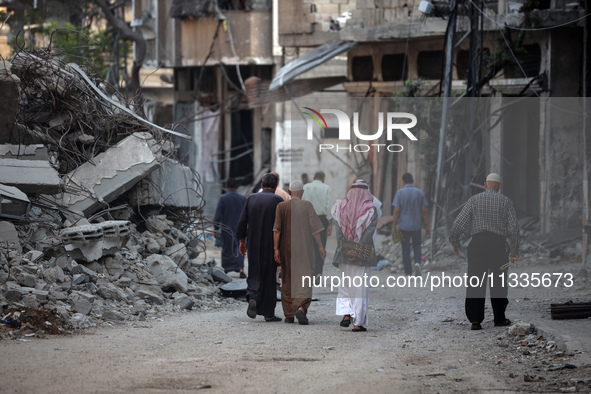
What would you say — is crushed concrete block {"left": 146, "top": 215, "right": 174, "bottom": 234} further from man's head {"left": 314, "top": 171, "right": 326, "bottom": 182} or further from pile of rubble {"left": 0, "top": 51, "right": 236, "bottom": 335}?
man's head {"left": 314, "top": 171, "right": 326, "bottom": 182}

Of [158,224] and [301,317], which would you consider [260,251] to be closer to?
[301,317]

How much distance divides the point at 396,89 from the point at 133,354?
1305cm

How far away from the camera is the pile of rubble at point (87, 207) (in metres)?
9.67

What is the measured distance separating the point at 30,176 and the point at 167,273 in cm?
203

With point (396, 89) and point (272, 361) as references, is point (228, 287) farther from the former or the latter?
point (396, 89)

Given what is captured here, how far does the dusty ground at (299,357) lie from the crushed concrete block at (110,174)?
2.33m

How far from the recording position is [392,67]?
65.1 ft

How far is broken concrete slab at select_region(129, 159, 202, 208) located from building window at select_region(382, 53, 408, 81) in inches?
301

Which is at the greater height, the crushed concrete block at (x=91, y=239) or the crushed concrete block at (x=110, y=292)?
the crushed concrete block at (x=91, y=239)

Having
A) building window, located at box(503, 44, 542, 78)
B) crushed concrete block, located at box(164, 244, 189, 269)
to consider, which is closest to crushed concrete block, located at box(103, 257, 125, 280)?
crushed concrete block, located at box(164, 244, 189, 269)

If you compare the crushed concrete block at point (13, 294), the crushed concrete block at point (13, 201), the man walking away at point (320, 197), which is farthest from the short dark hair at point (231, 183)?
the crushed concrete block at point (13, 294)

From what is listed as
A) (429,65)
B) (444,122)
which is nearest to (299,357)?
(444,122)

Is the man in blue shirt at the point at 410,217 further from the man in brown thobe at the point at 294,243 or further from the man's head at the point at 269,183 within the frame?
the man in brown thobe at the point at 294,243

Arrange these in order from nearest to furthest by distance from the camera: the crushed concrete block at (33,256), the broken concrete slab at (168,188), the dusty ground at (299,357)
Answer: the dusty ground at (299,357)
the crushed concrete block at (33,256)
the broken concrete slab at (168,188)
